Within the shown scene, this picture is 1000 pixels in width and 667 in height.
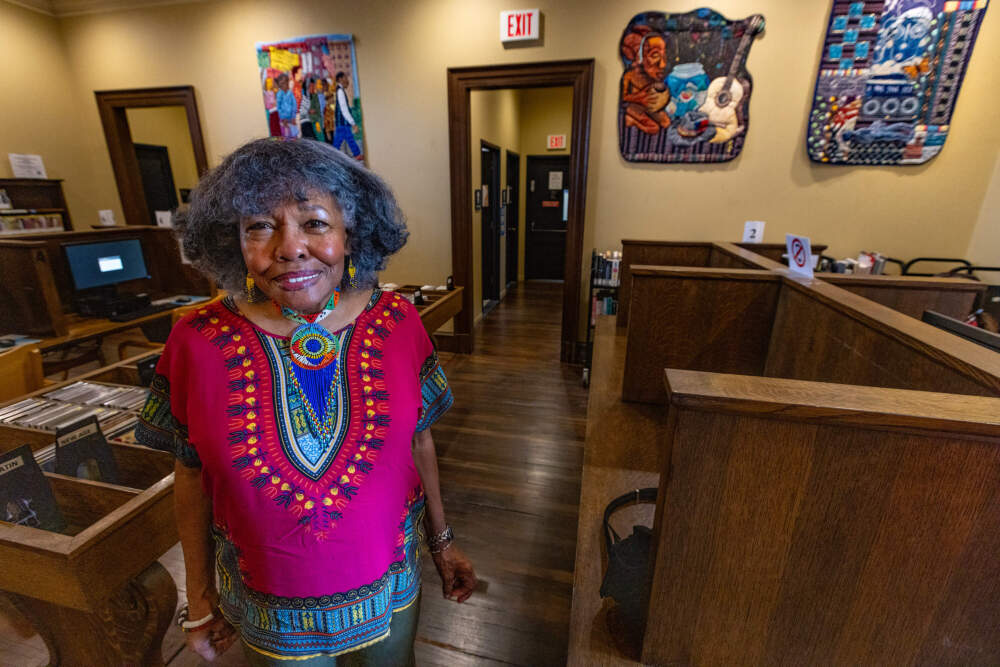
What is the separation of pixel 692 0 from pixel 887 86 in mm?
1355

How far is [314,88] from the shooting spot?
377 centimetres

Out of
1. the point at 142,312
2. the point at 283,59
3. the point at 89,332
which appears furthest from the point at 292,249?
the point at 283,59

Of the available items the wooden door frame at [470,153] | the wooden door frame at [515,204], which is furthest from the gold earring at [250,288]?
the wooden door frame at [515,204]

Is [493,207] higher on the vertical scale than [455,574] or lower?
higher

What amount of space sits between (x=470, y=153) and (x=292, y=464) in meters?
A: 3.46

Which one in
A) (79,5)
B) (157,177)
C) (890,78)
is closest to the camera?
(890,78)

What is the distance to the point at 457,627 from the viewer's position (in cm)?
157

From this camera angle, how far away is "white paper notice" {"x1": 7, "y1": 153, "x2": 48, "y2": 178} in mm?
4023

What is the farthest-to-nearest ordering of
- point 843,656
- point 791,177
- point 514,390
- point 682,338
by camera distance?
1. point 514,390
2. point 791,177
3. point 682,338
4. point 843,656

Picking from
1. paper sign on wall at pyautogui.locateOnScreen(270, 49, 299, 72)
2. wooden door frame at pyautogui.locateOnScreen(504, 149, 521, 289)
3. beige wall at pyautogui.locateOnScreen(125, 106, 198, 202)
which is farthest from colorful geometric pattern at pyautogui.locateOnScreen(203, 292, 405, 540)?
beige wall at pyautogui.locateOnScreen(125, 106, 198, 202)

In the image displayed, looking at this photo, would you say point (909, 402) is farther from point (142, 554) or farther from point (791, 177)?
point (791, 177)

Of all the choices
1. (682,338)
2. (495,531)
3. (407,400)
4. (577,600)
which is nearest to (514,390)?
(495,531)

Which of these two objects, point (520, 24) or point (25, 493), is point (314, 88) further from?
point (25, 493)

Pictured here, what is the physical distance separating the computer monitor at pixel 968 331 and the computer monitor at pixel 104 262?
13.7 feet
